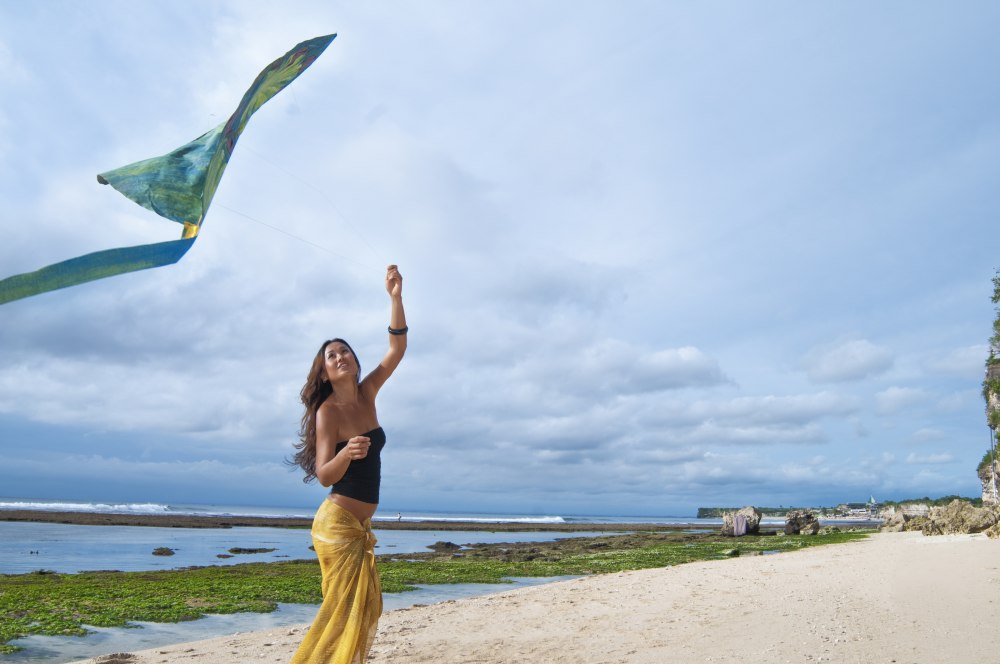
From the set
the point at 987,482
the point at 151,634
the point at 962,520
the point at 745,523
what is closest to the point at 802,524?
the point at 745,523

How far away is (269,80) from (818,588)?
9.62 m

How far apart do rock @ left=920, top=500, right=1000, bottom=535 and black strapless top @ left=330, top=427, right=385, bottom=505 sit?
18990 mm

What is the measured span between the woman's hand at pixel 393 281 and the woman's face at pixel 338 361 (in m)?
0.55

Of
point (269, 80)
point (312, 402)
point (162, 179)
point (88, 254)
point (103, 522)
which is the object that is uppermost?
point (269, 80)

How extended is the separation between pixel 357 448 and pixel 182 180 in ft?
6.86

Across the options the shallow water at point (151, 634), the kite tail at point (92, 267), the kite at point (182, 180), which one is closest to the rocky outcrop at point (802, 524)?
the shallow water at point (151, 634)

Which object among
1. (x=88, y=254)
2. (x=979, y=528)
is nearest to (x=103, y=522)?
(x=979, y=528)

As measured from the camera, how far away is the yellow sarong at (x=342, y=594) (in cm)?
447

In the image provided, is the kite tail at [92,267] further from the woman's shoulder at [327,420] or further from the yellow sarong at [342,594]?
the yellow sarong at [342,594]

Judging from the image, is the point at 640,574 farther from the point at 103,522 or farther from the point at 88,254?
the point at 103,522

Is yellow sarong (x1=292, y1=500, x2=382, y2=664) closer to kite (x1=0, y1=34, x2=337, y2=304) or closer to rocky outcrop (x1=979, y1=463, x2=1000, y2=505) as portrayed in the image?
kite (x1=0, y1=34, x2=337, y2=304)

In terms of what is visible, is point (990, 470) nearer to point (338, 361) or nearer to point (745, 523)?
point (745, 523)

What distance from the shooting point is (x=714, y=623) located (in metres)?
7.91

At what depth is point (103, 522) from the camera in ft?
176
